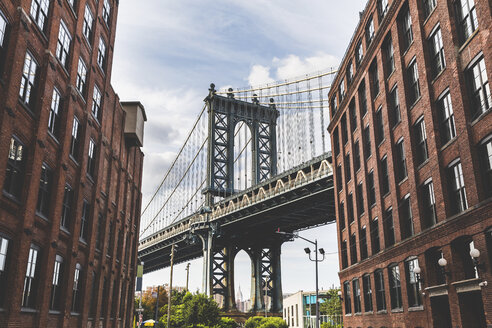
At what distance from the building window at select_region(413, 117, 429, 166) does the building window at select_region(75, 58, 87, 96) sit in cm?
1675

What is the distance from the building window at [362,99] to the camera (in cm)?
3384

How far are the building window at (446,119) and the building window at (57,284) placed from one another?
17.6 m

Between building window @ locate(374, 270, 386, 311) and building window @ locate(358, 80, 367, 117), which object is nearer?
building window @ locate(374, 270, 386, 311)

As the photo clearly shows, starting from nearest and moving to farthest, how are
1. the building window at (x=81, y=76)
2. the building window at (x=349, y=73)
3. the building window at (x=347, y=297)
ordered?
the building window at (x=81, y=76) → the building window at (x=347, y=297) → the building window at (x=349, y=73)

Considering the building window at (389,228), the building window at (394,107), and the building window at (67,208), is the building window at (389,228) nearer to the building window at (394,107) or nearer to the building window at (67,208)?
the building window at (394,107)

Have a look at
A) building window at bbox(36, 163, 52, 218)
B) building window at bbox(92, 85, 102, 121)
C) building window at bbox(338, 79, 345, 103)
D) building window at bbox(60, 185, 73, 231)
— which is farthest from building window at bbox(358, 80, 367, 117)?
building window at bbox(36, 163, 52, 218)

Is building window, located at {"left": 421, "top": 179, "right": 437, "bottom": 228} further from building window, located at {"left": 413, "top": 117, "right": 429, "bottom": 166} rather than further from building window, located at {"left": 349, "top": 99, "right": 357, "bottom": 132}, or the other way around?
building window, located at {"left": 349, "top": 99, "right": 357, "bottom": 132}

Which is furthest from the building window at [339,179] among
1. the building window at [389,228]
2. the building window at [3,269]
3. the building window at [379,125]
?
the building window at [3,269]

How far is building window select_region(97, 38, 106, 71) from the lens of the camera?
28856 millimetres

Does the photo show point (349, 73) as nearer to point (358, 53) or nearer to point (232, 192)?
point (358, 53)

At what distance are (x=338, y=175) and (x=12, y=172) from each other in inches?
1110

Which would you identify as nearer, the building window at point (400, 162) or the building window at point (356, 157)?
the building window at point (400, 162)

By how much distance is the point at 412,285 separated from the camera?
24844 mm

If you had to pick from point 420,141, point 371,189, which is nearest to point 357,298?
point 371,189
